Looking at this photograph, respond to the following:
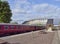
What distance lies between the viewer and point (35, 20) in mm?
123938

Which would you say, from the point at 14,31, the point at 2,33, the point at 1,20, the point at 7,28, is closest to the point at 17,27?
the point at 14,31

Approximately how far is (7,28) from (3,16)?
892 inches

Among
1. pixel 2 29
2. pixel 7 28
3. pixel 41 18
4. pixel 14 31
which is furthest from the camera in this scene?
pixel 41 18

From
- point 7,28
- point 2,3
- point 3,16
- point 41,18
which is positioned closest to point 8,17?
point 3,16

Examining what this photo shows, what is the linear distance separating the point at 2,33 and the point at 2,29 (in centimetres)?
60

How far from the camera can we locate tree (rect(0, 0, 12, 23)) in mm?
50969

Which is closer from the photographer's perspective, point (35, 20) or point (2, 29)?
point (2, 29)

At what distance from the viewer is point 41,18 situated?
4771 inches

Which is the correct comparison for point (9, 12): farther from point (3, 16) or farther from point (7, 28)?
point (7, 28)

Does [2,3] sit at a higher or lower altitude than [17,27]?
higher

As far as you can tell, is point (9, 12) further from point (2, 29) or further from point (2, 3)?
point (2, 29)

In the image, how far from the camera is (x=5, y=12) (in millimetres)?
52625

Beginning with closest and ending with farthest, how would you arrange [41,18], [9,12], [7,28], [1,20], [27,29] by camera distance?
[7,28] < [27,29] < [1,20] < [9,12] < [41,18]

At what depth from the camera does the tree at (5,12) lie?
51.0 metres
